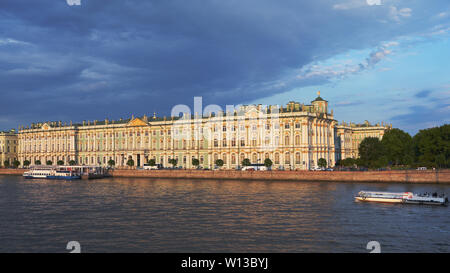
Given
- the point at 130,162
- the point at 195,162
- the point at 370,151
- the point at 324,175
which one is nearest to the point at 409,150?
the point at 370,151

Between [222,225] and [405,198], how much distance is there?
797 inches

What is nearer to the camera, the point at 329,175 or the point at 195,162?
the point at 329,175

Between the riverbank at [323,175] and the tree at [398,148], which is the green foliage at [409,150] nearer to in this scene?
the tree at [398,148]

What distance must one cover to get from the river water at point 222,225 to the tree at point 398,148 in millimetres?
39036

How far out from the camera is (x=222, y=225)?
26.8 metres

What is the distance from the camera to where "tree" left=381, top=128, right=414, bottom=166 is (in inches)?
2944

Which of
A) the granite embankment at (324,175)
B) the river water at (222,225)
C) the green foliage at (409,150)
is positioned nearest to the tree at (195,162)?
the granite embankment at (324,175)

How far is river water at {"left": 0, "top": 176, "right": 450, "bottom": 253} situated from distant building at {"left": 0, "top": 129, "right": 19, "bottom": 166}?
99612 millimetres

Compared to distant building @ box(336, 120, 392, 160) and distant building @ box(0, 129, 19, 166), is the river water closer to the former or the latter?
distant building @ box(336, 120, 392, 160)

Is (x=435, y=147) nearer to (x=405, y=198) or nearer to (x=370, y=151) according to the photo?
(x=370, y=151)

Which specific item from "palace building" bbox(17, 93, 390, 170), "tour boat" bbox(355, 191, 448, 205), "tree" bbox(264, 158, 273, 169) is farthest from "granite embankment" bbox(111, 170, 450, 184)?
"tour boat" bbox(355, 191, 448, 205)
